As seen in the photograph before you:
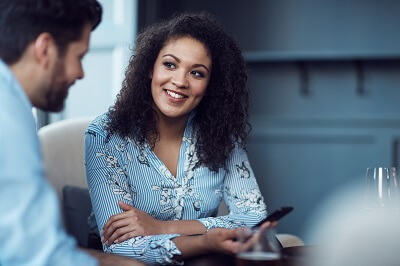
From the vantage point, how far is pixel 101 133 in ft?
7.15

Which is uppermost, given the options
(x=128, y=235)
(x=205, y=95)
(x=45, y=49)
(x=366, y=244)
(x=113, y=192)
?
(x=45, y=49)

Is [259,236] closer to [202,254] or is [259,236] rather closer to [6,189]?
[6,189]

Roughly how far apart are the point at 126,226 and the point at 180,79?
492mm

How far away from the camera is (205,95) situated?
8.04ft

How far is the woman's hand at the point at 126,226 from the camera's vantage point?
2.01 m

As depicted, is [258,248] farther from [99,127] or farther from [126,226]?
[99,127]

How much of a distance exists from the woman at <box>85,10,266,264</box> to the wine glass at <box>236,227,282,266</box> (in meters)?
0.84

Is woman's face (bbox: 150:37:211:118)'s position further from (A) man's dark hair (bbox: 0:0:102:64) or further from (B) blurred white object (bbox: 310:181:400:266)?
(B) blurred white object (bbox: 310:181:400:266)

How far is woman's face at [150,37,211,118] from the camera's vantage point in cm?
223

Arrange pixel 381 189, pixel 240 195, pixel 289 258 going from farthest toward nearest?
1. pixel 240 195
2. pixel 381 189
3. pixel 289 258

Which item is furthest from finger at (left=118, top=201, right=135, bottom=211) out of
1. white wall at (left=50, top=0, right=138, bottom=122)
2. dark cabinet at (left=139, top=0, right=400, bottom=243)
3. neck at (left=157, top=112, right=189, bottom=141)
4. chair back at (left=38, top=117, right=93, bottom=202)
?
dark cabinet at (left=139, top=0, right=400, bottom=243)

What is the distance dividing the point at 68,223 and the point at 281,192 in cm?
263

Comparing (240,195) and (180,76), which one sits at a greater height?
(180,76)

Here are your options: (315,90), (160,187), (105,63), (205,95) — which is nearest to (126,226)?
(160,187)
